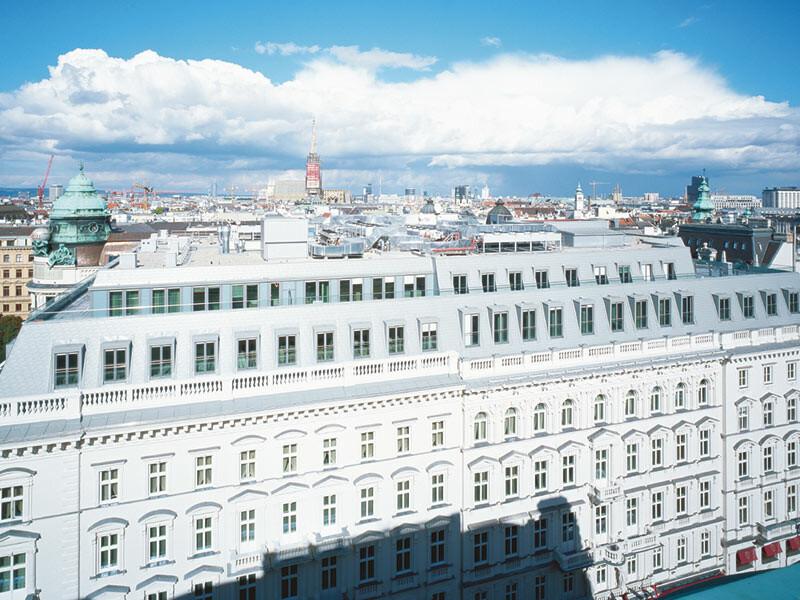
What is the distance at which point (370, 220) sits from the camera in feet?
249

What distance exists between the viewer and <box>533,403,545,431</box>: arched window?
38.8 m

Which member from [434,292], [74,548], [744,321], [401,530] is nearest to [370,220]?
[434,292]

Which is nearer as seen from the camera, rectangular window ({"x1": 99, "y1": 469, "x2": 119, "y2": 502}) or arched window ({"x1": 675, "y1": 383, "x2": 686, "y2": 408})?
rectangular window ({"x1": 99, "y1": 469, "x2": 119, "y2": 502})

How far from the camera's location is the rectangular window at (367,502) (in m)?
34.6

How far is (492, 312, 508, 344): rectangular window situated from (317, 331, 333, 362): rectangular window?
10.2 meters

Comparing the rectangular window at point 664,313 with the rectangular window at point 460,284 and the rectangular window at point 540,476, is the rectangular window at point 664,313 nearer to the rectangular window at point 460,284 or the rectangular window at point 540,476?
the rectangular window at point 540,476

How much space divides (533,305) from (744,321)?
1748 centimetres

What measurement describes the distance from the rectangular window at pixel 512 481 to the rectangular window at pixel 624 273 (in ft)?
54.3

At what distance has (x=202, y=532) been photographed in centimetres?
3162

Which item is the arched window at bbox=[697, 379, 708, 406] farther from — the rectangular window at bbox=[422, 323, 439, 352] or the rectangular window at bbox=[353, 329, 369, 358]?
the rectangular window at bbox=[353, 329, 369, 358]

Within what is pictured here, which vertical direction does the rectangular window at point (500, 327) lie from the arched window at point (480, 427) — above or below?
above

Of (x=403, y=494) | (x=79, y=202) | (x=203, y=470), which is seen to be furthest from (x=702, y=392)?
(x=79, y=202)

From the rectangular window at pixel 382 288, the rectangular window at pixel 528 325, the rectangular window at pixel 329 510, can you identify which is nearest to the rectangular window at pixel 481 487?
the rectangular window at pixel 329 510

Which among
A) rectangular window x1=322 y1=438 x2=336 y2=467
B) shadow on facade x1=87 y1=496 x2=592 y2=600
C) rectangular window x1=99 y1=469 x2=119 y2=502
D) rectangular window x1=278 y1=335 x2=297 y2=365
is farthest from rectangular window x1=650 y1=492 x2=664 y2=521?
rectangular window x1=99 y1=469 x2=119 y2=502
